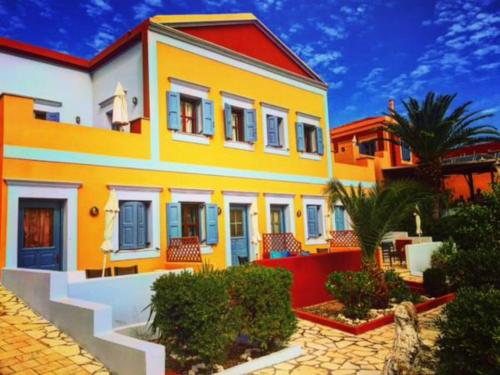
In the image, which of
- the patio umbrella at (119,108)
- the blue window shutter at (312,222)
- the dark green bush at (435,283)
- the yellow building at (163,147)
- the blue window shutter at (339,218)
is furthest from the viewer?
the blue window shutter at (339,218)

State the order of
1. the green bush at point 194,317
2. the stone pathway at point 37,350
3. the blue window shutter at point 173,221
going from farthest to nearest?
the blue window shutter at point 173,221 → the green bush at point 194,317 → the stone pathway at point 37,350

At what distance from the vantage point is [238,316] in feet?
20.3

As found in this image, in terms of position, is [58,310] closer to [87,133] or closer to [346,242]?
A: [87,133]

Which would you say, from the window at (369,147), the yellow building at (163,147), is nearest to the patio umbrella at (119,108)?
the yellow building at (163,147)

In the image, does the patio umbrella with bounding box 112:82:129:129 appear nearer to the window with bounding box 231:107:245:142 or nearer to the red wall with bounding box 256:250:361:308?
the window with bounding box 231:107:245:142

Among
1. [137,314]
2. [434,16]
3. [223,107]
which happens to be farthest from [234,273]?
[434,16]

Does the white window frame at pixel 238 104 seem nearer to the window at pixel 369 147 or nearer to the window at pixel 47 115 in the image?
the window at pixel 47 115

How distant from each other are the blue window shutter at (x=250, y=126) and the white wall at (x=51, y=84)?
5455mm

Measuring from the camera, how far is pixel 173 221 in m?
11.5

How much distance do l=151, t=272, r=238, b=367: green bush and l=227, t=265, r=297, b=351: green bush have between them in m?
0.46

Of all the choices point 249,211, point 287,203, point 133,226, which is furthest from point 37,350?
point 287,203

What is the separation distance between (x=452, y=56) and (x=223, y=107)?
13.0m

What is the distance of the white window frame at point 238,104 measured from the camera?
44.9 feet

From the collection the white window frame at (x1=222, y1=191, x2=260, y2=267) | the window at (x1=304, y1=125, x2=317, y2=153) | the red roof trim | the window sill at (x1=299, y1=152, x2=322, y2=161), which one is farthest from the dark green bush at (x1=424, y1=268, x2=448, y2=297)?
the red roof trim
